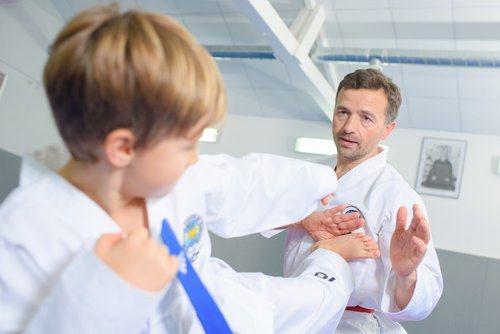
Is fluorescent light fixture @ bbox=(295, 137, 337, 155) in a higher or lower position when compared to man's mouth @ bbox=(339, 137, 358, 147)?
higher

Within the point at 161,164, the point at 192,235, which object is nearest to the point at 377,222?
the point at 192,235

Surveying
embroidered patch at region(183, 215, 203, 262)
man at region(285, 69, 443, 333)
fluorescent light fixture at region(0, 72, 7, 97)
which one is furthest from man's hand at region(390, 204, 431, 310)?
fluorescent light fixture at region(0, 72, 7, 97)

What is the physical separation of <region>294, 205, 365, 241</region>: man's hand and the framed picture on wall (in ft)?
8.13

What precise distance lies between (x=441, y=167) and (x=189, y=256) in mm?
3490

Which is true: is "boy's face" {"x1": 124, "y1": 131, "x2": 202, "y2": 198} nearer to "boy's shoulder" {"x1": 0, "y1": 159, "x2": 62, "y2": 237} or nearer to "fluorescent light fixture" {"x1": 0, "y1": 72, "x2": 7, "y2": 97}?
"boy's shoulder" {"x1": 0, "y1": 159, "x2": 62, "y2": 237}

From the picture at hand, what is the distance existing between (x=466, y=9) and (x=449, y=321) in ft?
7.28

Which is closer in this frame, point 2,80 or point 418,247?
point 418,247

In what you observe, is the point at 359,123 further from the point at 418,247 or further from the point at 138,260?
the point at 138,260

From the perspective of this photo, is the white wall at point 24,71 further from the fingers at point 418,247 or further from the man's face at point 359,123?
the fingers at point 418,247

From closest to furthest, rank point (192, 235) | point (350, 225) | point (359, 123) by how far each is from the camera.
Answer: point (192, 235), point (350, 225), point (359, 123)

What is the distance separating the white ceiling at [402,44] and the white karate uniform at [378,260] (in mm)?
1803

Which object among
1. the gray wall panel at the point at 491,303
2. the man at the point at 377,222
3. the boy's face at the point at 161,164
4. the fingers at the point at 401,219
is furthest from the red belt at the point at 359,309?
the gray wall panel at the point at 491,303

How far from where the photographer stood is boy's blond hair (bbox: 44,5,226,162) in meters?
0.76

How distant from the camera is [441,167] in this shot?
4.16 metres
